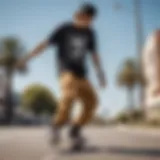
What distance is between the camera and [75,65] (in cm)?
264

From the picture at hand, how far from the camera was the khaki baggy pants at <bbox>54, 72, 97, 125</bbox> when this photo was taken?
100 inches

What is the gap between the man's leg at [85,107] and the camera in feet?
8.54

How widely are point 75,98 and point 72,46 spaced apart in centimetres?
34

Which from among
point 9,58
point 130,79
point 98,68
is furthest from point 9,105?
point 130,79

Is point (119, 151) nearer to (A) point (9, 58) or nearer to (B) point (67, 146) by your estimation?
(B) point (67, 146)

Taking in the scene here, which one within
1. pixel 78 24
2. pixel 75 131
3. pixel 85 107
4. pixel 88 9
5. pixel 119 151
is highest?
pixel 88 9

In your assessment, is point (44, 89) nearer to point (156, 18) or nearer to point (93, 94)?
point (93, 94)

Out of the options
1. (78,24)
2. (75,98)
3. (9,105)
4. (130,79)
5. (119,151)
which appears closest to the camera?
(119,151)

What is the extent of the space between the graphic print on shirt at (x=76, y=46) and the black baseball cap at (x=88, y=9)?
0.61ft

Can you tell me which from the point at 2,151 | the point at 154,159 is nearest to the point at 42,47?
the point at 2,151

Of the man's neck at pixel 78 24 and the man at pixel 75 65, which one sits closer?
the man at pixel 75 65

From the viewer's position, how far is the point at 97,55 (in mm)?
2770

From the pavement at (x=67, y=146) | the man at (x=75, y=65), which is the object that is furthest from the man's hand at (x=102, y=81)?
the pavement at (x=67, y=146)

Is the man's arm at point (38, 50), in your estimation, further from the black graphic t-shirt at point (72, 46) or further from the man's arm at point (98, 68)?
the man's arm at point (98, 68)
